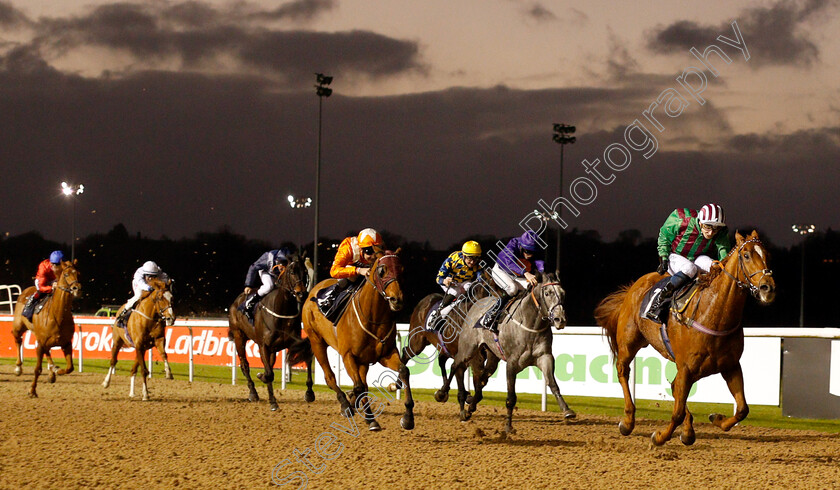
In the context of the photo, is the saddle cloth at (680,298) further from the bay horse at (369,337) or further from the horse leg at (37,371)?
the horse leg at (37,371)

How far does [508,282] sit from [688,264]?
232 centimetres

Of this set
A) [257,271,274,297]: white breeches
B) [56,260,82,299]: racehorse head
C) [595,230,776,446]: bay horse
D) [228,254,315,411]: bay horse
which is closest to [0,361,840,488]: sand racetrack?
[595,230,776,446]: bay horse

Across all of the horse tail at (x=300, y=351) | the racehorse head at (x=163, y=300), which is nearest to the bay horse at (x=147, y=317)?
the racehorse head at (x=163, y=300)

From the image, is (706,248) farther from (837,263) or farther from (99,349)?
(837,263)

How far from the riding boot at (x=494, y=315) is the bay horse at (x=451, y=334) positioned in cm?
27

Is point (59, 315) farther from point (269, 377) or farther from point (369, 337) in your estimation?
point (369, 337)

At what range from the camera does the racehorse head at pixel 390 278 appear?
791 cm

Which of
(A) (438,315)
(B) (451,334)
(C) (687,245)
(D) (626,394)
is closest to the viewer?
(C) (687,245)

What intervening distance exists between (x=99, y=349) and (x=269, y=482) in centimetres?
1637

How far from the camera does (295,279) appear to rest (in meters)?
11.0

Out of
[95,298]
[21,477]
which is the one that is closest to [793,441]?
[21,477]

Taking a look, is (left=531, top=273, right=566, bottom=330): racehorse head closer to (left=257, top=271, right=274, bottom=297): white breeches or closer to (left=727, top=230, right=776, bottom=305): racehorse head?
(left=727, top=230, right=776, bottom=305): racehorse head

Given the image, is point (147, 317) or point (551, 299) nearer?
point (551, 299)

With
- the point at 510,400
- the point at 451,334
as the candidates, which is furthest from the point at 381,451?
the point at 451,334
